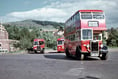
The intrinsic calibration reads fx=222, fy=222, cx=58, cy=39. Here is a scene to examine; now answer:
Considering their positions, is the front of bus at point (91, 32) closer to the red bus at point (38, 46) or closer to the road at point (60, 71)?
the road at point (60, 71)

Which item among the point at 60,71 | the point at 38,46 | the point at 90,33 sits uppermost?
the point at 90,33

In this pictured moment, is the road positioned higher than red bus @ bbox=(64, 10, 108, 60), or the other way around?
red bus @ bbox=(64, 10, 108, 60)

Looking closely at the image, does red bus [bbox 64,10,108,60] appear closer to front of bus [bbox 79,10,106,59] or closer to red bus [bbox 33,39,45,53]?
front of bus [bbox 79,10,106,59]

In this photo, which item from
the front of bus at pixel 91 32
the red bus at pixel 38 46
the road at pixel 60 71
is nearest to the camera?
the road at pixel 60 71

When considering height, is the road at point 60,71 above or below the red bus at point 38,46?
below

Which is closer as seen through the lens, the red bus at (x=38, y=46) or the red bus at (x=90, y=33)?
the red bus at (x=90, y=33)

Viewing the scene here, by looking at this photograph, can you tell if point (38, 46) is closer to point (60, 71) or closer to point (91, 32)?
point (91, 32)

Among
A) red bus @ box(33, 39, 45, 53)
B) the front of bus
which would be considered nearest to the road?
the front of bus

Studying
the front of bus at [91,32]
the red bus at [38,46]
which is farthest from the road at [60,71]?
the red bus at [38,46]

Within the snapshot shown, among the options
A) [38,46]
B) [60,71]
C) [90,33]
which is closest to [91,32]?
[90,33]

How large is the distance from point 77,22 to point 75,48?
8.62ft

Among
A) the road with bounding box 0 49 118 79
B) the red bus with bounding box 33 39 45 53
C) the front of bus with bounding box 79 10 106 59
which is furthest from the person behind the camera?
the red bus with bounding box 33 39 45 53

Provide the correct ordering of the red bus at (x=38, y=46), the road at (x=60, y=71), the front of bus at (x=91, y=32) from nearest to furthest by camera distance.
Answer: the road at (x=60, y=71), the front of bus at (x=91, y=32), the red bus at (x=38, y=46)

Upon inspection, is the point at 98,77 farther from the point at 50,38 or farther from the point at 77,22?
the point at 50,38
